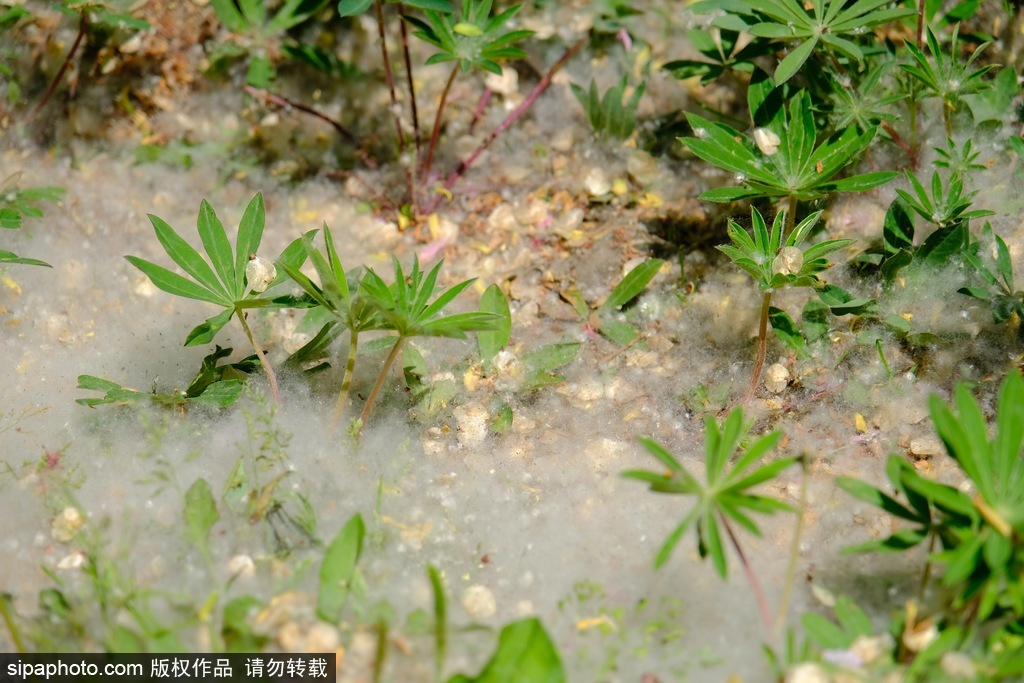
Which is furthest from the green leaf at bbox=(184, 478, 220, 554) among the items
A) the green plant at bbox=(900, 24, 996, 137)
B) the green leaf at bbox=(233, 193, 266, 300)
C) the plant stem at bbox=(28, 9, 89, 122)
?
the green plant at bbox=(900, 24, 996, 137)

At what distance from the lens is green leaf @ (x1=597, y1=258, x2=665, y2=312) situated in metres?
2.42

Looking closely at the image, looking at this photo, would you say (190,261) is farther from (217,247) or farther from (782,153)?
(782,153)

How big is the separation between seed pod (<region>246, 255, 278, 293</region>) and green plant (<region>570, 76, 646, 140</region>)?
1.24 metres

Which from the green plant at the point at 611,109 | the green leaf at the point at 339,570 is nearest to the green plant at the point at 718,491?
the green leaf at the point at 339,570

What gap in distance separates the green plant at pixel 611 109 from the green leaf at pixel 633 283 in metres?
0.57

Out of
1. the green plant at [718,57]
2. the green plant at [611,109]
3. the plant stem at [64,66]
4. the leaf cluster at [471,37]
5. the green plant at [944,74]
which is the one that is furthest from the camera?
the green plant at [611,109]

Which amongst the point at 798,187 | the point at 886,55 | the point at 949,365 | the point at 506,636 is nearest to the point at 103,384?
the point at 506,636

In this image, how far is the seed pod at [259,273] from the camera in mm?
2049

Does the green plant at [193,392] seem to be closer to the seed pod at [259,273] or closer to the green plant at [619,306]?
the seed pod at [259,273]

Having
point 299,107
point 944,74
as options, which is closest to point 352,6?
point 299,107

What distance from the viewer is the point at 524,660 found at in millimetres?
1547

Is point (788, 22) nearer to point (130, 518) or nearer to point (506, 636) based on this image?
point (506, 636)

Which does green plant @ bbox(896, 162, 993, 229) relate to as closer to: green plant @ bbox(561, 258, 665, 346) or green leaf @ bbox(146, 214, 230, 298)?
green plant @ bbox(561, 258, 665, 346)

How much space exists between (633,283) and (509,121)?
0.81 meters
